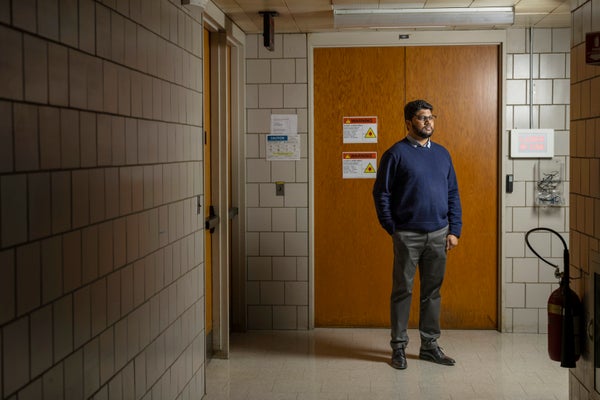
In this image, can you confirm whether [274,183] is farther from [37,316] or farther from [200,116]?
[37,316]

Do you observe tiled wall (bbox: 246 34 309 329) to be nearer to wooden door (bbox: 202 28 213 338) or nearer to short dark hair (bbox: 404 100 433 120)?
wooden door (bbox: 202 28 213 338)

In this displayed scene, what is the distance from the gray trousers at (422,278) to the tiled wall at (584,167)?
1233mm

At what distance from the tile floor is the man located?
240 millimetres

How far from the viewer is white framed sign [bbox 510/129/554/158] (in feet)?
18.3

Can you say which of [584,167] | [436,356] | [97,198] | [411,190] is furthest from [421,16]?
[97,198]

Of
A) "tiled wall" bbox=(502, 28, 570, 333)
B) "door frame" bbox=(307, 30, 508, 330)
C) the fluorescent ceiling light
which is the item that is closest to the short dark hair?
the fluorescent ceiling light

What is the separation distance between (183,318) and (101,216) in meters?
1.32

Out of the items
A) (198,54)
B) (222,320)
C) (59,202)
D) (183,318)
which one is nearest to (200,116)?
(198,54)

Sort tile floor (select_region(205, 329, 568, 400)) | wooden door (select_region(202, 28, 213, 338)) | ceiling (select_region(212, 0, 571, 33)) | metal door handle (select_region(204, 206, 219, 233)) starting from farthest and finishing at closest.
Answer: wooden door (select_region(202, 28, 213, 338)), metal door handle (select_region(204, 206, 219, 233)), ceiling (select_region(212, 0, 571, 33)), tile floor (select_region(205, 329, 568, 400))

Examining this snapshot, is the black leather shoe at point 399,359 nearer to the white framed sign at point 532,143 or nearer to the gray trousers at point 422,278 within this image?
the gray trousers at point 422,278

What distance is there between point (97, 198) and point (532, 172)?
3.97 metres

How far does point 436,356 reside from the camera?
16.3 feet

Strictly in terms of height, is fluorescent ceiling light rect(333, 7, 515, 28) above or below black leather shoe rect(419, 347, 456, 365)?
above

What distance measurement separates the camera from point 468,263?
5.77m
